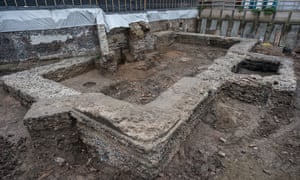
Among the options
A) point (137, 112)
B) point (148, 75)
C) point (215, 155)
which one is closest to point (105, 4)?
point (148, 75)

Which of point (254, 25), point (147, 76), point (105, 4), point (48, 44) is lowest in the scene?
point (147, 76)

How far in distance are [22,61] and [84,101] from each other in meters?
3.47

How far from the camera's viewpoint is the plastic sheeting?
4.41 metres

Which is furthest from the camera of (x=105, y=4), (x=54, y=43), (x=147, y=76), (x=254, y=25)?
(x=254, y=25)

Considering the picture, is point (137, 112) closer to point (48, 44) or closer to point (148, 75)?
point (148, 75)

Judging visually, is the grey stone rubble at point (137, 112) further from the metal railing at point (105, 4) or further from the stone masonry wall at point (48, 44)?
the metal railing at point (105, 4)

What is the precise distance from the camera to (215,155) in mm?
2494

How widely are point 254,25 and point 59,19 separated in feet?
34.9

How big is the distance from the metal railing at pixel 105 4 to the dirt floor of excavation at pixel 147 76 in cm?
223

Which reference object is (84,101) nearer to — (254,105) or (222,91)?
(222,91)

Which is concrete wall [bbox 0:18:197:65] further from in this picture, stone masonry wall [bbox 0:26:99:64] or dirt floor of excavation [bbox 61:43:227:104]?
dirt floor of excavation [bbox 61:43:227:104]

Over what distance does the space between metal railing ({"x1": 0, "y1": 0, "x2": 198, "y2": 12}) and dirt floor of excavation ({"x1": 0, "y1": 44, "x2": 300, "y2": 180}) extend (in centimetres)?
315

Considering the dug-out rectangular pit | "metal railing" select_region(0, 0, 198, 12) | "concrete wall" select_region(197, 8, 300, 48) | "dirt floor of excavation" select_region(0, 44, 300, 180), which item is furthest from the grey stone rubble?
"concrete wall" select_region(197, 8, 300, 48)

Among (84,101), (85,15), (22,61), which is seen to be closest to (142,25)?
(85,15)
